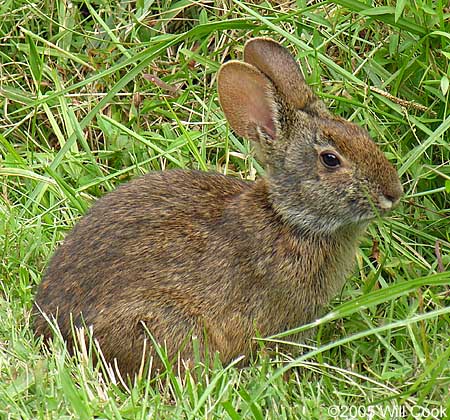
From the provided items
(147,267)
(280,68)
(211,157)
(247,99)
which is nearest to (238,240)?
(147,267)

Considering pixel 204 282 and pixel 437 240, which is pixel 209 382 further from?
pixel 437 240

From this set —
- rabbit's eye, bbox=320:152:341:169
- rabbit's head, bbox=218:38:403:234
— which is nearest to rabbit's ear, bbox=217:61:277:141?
rabbit's head, bbox=218:38:403:234

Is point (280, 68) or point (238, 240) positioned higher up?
point (280, 68)

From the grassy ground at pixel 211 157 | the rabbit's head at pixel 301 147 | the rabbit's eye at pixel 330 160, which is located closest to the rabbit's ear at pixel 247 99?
the rabbit's head at pixel 301 147

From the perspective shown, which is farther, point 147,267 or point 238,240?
point 238,240

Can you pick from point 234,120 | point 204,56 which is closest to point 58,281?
point 234,120

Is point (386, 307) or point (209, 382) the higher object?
point (209, 382)

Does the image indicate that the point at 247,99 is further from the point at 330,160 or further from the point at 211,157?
the point at 211,157
